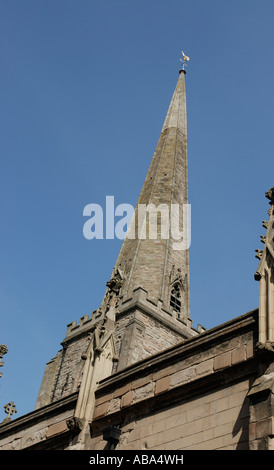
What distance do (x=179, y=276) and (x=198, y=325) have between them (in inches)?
128

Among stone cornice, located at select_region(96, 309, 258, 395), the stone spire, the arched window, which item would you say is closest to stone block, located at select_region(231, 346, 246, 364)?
stone cornice, located at select_region(96, 309, 258, 395)

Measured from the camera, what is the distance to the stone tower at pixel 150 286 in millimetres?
30812

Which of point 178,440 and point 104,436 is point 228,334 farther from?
point 104,436

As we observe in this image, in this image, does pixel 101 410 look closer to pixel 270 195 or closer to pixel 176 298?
pixel 270 195

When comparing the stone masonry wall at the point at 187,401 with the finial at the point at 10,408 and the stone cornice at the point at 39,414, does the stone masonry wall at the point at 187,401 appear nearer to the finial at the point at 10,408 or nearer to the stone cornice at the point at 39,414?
the stone cornice at the point at 39,414

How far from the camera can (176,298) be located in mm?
35812

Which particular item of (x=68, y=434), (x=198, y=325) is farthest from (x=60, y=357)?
(x=68, y=434)

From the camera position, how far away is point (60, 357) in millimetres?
34875

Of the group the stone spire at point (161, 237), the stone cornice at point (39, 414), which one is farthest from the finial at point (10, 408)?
the stone spire at point (161, 237)

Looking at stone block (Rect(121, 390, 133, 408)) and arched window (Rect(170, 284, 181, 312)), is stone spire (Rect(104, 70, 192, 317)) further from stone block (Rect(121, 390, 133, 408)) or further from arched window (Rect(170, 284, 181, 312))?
stone block (Rect(121, 390, 133, 408))

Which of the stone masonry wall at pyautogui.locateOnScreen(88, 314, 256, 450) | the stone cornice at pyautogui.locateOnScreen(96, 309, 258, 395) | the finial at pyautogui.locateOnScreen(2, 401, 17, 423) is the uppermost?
the finial at pyautogui.locateOnScreen(2, 401, 17, 423)

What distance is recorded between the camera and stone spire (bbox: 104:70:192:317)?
Answer: 115ft

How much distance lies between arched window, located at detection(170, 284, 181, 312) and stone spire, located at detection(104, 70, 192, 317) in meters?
0.06

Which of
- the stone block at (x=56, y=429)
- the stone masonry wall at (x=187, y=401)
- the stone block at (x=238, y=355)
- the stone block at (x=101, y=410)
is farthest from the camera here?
the stone block at (x=56, y=429)
